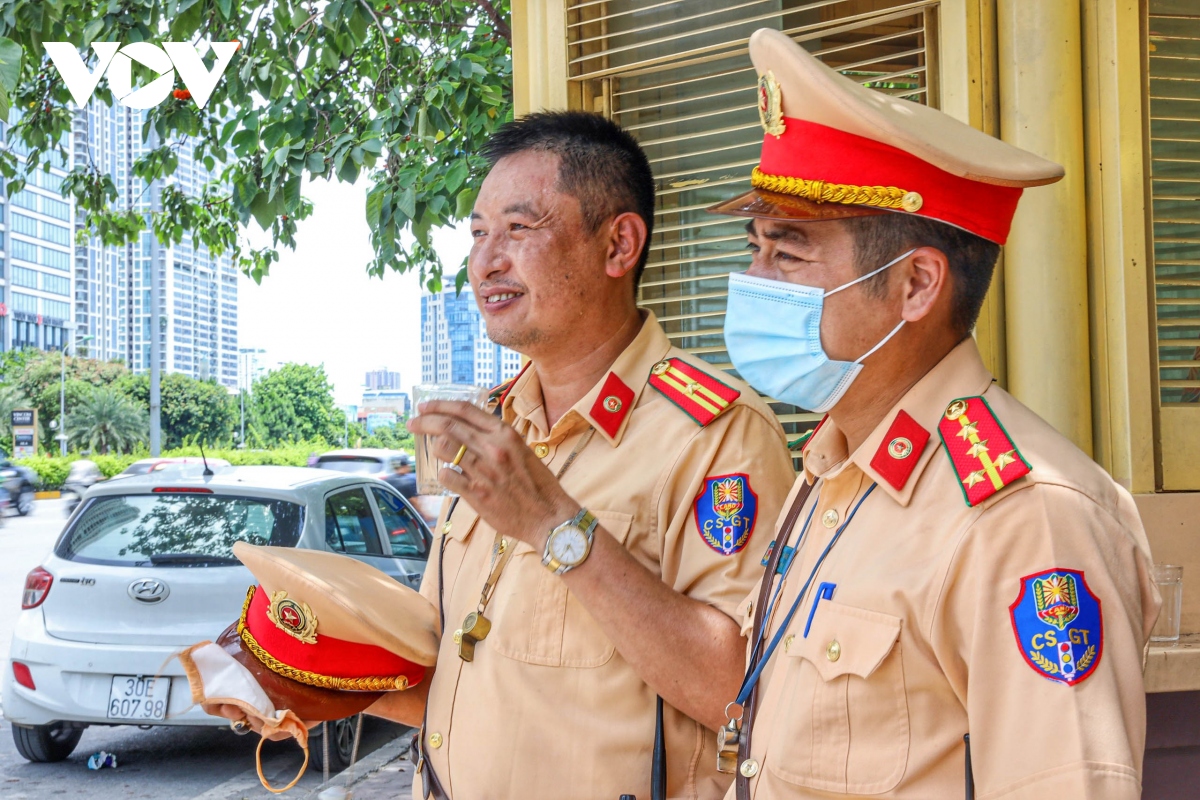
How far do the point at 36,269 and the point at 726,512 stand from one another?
9418cm

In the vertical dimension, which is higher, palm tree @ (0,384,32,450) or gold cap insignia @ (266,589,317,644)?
palm tree @ (0,384,32,450)

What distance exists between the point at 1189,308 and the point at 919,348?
4.32ft

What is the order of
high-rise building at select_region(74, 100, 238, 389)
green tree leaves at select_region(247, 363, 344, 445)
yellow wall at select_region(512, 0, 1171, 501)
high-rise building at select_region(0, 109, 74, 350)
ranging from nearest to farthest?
yellow wall at select_region(512, 0, 1171, 501), green tree leaves at select_region(247, 363, 344, 445), high-rise building at select_region(0, 109, 74, 350), high-rise building at select_region(74, 100, 238, 389)

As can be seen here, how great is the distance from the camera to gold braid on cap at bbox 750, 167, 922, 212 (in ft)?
4.70

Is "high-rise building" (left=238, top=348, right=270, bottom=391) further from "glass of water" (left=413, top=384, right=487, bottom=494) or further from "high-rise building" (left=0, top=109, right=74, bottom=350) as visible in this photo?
"glass of water" (left=413, top=384, right=487, bottom=494)

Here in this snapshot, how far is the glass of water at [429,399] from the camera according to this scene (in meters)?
1.80

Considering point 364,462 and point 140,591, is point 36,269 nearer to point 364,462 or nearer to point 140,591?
point 364,462

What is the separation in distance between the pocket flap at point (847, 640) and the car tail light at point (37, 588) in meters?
5.23

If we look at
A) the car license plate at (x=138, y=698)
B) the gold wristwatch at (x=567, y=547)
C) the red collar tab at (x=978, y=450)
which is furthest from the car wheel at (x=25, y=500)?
the red collar tab at (x=978, y=450)

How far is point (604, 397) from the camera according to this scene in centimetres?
207

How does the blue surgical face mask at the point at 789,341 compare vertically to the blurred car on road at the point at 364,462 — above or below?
above

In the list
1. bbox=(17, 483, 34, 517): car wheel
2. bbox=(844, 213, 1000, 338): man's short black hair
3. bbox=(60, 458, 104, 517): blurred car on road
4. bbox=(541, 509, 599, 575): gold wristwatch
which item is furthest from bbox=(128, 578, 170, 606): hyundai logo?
bbox=(60, 458, 104, 517): blurred car on road

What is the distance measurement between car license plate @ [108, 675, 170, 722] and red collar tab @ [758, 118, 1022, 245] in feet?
15.3

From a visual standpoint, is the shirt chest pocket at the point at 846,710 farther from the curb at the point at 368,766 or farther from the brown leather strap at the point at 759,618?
the curb at the point at 368,766
